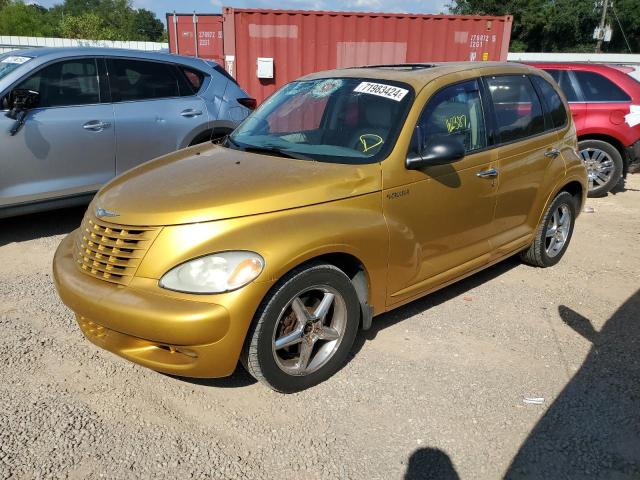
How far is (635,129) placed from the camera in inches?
299

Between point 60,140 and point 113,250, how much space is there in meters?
2.85

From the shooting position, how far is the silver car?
499 cm

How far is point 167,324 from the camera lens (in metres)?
2.57

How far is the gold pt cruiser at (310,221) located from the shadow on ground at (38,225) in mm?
2656

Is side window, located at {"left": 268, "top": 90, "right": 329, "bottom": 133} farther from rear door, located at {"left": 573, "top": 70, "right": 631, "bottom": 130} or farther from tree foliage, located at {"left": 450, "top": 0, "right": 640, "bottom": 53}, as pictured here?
tree foliage, located at {"left": 450, "top": 0, "right": 640, "bottom": 53}

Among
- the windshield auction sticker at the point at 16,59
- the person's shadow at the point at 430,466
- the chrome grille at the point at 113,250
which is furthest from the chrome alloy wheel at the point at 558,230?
the windshield auction sticker at the point at 16,59

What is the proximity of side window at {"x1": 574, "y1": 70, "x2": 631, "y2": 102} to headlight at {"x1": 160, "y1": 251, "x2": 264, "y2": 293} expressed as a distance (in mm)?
6797

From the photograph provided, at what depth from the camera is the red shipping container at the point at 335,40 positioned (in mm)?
10008

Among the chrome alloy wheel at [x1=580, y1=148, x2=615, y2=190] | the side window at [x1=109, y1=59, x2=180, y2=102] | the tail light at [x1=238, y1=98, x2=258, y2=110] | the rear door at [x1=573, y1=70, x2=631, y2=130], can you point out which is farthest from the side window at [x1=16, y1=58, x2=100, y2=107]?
the chrome alloy wheel at [x1=580, y1=148, x2=615, y2=190]

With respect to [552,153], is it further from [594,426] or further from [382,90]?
[594,426]

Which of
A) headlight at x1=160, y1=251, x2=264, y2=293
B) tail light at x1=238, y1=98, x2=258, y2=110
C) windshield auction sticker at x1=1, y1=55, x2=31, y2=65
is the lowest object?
headlight at x1=160, y1=251, x2=264, y2=293

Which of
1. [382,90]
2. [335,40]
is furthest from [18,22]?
[382,90]

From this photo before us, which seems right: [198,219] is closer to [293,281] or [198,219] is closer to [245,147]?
[293,281]

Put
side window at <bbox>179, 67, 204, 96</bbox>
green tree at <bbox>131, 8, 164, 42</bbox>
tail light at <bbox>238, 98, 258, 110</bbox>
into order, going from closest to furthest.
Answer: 1. side window at <bbox>179, 67, 204, 96</bbox>
2. tail light at <bbox>238, 98, 258, 110</bbox>
3. green tree at <bbox>131, 8, 164, 42</bbox>
